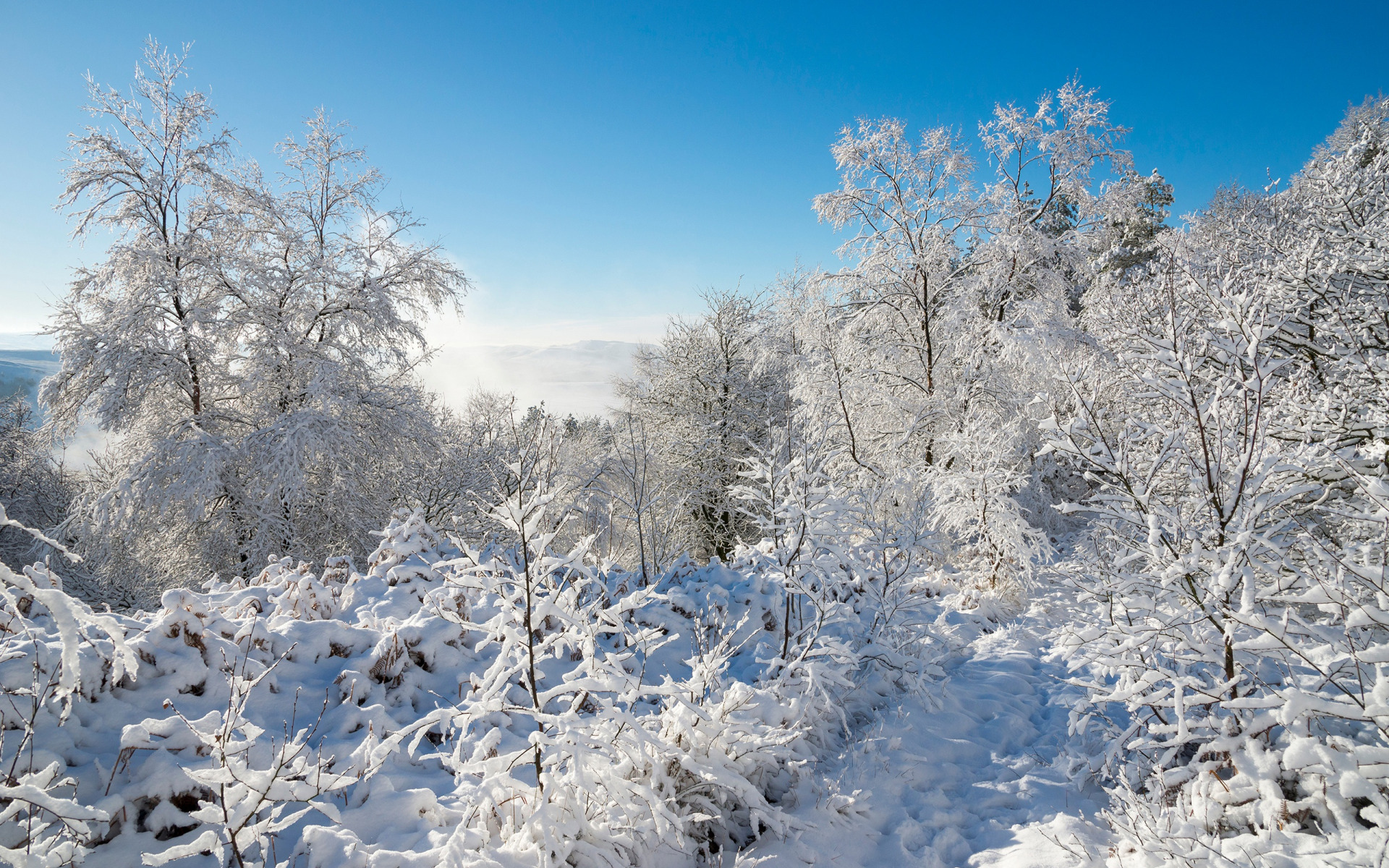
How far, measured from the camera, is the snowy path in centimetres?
282

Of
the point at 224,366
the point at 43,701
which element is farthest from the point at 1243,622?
the point at 224,366

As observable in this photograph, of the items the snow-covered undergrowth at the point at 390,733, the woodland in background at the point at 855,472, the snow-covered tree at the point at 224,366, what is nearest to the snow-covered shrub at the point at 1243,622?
the woodland in background at the point at 855,472

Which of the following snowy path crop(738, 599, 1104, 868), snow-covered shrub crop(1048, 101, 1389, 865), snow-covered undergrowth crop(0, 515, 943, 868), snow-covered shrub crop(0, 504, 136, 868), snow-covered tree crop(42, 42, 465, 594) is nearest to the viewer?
snow-covered shrub crop(0, 504, 136, 868)

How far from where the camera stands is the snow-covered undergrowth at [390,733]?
2051 millimetres

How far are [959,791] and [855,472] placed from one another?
3.62 metres

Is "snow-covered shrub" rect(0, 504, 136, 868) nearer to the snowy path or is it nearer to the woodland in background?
the woodland in background

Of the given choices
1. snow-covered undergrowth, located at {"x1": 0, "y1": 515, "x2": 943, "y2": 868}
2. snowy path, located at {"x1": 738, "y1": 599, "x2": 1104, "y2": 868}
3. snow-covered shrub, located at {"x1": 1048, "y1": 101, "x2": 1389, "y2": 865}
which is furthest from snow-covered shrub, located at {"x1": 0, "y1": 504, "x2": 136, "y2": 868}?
snow-covered shrub, located at {"x1": 1048, "y1": 101, "x2": 1389, "y2": 865}

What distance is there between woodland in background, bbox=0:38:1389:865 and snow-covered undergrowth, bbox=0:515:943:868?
0.17ft

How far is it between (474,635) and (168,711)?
1633 mm

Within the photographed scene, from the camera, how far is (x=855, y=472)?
6.59m

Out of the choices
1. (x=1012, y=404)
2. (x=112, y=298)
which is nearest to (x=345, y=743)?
(x=1012, y=404)

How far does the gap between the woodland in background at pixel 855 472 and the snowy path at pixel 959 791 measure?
232mm

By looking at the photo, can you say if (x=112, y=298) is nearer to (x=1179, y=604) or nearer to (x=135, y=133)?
(x=135, y=133)

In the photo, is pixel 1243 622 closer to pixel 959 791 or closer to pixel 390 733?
pixel 959 791
